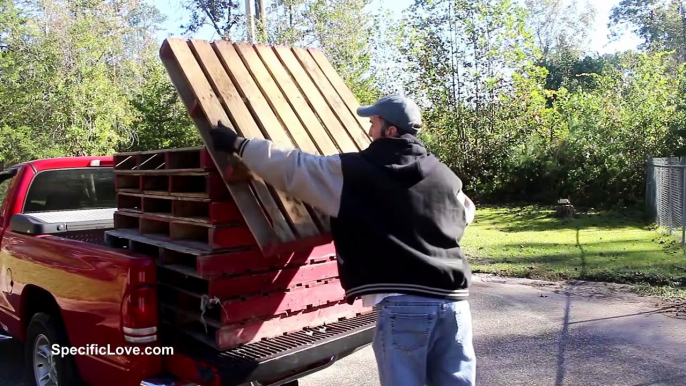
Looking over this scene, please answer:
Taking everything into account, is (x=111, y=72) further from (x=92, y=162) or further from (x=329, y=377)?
(x=329, y=377)

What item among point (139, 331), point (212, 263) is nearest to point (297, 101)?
point (212, 263)

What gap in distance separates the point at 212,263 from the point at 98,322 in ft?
3.07

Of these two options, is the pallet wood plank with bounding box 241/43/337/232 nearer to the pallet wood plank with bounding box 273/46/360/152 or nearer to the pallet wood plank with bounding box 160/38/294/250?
the pallet wood plank with bounding box 273/46/360/152

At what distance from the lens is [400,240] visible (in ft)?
8.72

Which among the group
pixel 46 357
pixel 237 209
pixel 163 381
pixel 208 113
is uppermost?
pixel 208 113

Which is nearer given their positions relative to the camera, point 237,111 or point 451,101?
point 237,111

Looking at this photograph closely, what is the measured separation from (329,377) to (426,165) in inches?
118

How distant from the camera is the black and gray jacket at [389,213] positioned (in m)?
2.65

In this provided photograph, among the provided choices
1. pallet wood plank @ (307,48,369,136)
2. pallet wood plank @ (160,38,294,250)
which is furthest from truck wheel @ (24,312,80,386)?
pallet wood plank @ (307,48,369,136)

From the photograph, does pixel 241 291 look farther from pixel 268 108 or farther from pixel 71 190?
pixel 71 190

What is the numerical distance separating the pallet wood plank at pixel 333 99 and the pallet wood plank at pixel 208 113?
0.90m

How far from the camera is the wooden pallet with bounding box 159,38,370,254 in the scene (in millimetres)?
3215

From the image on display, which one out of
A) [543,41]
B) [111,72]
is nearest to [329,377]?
[111,72]

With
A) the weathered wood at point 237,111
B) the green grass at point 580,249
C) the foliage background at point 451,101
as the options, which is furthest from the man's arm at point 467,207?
the foliage background at point 451,101
